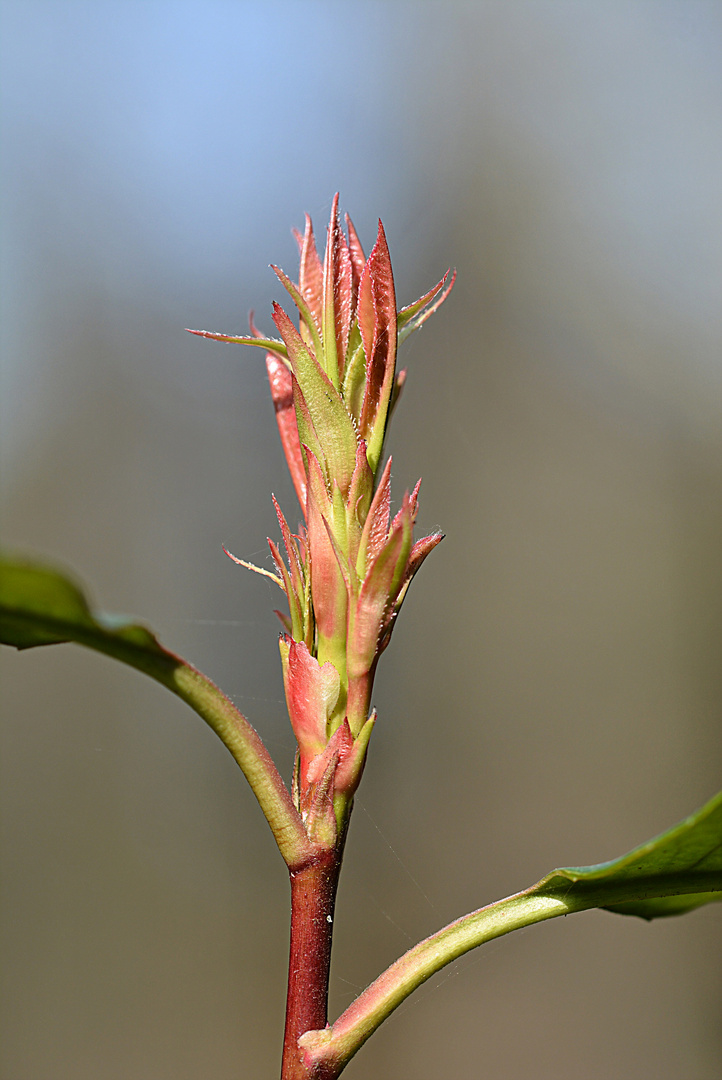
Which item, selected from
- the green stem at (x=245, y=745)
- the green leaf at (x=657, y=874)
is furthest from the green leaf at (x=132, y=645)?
the green leaf at (x=657, y=874)

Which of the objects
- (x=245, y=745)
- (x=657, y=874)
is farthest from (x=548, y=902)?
(x=245, y=745)

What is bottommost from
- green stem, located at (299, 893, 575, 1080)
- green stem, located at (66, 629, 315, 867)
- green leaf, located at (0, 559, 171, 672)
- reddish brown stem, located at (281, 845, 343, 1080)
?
green stem, located at (299, 893, 575, 1080)

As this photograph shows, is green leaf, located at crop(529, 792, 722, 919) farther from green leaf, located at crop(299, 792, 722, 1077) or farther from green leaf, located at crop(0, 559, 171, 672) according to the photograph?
green leaf, located at crop(0, 559, 171, 672)

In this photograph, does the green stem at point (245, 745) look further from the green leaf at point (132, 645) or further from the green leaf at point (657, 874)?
the green leaf at point (657, 874)

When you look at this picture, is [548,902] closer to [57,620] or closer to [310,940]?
[310,940]

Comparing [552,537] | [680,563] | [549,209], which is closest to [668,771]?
[680,563]

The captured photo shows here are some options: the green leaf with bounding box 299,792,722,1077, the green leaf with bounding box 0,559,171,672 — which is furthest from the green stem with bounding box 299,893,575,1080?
the green leaf with bounding box 0,559,171,672
